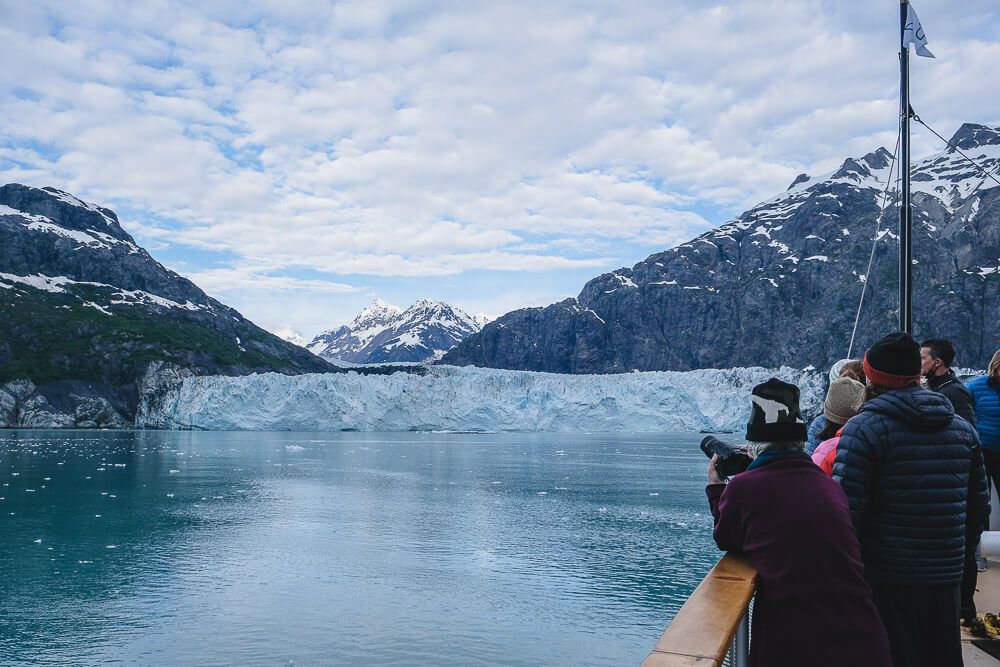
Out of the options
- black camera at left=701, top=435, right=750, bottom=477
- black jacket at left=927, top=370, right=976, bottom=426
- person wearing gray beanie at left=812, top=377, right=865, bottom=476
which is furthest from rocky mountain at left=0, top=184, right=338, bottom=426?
black camera at left=701, top=435, right=750, bottom=477

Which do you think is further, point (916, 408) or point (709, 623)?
point (916, 408)

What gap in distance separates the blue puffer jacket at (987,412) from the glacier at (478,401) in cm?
6433

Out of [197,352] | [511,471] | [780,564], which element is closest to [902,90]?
[780,564]

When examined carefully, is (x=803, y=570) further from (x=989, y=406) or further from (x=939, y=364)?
(x=989, y=406)

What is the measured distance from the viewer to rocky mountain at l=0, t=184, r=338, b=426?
92688 millimetres

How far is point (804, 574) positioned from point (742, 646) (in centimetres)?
34

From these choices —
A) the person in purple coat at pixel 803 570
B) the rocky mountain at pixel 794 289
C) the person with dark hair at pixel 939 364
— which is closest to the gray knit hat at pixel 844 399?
the person in purple coat at pixel 803 570

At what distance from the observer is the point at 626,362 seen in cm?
17062

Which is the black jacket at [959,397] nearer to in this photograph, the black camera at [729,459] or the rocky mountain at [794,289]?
the black camera at [729,459]

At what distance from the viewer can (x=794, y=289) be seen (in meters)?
153

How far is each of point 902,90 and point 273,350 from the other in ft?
451

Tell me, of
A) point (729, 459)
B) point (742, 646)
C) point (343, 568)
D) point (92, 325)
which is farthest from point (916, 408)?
point (92, 325)

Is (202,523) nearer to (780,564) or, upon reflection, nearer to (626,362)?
(780,564)

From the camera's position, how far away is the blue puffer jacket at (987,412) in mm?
5910
